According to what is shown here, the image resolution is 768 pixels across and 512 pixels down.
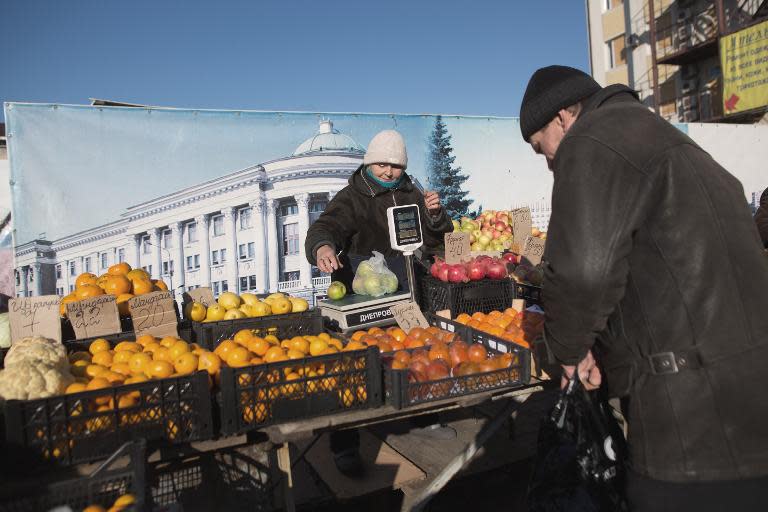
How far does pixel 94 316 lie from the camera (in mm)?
2787

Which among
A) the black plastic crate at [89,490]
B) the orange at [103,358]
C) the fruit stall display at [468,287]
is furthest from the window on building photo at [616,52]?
the black plastic crate at [89,490]

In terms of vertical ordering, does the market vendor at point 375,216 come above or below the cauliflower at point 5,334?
above

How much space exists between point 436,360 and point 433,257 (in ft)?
6.46

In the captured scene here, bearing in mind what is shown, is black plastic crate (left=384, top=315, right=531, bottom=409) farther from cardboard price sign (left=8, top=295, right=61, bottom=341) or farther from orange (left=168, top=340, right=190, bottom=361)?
cardboard price sign (left=8, top=295, right=61, bottom=341)

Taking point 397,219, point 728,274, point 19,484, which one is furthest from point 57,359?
point 728,274

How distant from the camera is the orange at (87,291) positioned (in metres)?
2.95

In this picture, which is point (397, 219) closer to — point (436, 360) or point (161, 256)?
point (436, 360)

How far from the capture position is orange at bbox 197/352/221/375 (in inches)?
89.2

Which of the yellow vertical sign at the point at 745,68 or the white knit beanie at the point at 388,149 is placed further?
the yellow vertical sign at the point at 745,68

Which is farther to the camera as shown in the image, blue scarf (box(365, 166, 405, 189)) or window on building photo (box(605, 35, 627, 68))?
window on building photo (box(605, 35, 627, 68))

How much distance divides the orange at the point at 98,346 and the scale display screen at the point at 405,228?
5.57 feet

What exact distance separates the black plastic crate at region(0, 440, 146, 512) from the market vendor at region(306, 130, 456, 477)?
2188 mm

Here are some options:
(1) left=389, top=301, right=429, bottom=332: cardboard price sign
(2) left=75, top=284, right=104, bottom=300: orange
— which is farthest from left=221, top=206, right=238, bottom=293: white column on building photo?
(1) left=389, top=301, right=429, bottom=332: cardboard price sign

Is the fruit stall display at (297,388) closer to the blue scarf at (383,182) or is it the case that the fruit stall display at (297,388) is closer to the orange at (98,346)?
the orange at (98,346)
